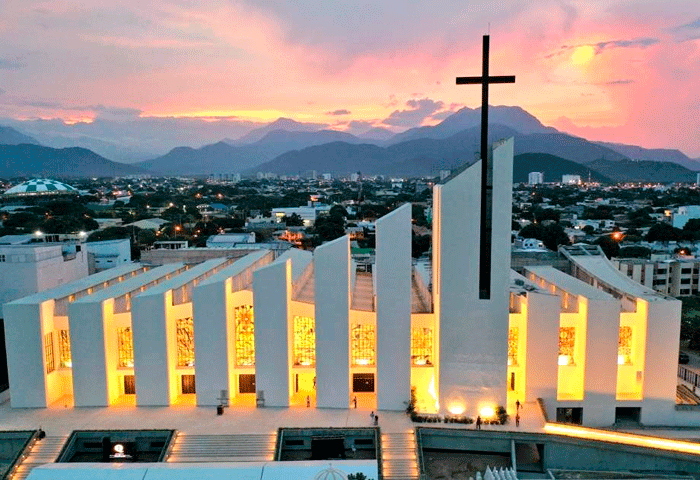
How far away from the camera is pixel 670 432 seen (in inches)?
884

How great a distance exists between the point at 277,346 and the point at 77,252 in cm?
2617

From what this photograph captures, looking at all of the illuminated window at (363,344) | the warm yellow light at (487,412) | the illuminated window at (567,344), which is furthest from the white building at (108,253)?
the illuminated window at (567,344)

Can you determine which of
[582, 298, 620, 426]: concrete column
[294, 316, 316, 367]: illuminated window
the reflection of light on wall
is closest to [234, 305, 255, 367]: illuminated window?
[294, 316, 316, 367]: illuminated window

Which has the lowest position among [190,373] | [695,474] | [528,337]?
[695,474]

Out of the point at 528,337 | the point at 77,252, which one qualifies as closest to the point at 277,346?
the point at 528,337

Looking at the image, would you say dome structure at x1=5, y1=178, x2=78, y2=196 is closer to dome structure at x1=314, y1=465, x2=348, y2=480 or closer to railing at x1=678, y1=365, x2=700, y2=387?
railing at x1=678, y1=365, x2=700, y2=387

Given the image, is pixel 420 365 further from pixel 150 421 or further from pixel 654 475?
pixel 150 421

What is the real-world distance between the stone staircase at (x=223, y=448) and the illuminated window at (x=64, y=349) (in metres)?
7.28

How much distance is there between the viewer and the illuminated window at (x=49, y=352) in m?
23.4

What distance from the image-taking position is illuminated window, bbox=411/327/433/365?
77.5 feet

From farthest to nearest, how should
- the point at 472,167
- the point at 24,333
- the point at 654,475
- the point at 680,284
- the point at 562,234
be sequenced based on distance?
the point at 562,234 < the point at 680,284 < the point at 24,333 < the point at 472,167 < the point at 654,475

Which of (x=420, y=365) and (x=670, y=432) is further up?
(x=420, y=365)

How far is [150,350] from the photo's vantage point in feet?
75.3

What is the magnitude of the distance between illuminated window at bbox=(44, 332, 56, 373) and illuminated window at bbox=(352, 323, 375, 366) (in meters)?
12.9
